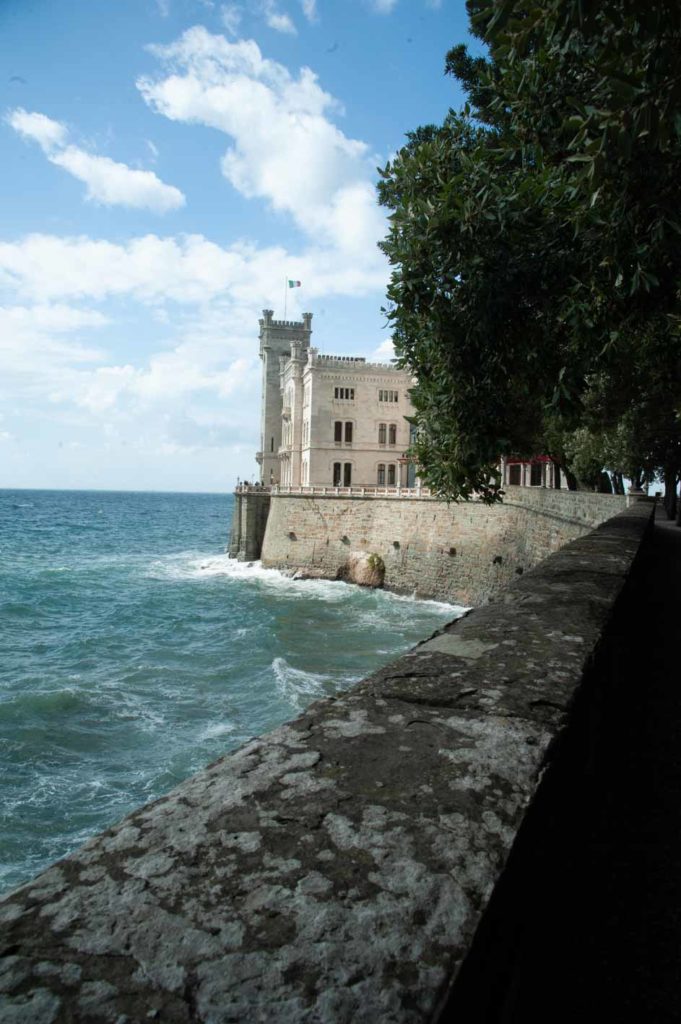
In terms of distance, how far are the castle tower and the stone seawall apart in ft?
51.8

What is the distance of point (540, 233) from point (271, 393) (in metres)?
51.4

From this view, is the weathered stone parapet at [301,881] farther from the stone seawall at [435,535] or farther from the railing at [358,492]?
the railing at [358,492]

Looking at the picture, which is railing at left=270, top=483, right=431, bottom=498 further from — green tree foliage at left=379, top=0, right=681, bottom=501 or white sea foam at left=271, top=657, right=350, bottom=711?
green tree foliage at left=379, top=0, right=681, bottom=501

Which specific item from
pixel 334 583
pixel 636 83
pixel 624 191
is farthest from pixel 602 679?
pixel 334 583

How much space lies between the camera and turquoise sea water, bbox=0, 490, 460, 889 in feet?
39.3

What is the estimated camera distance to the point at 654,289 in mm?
8094

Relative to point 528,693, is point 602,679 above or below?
below

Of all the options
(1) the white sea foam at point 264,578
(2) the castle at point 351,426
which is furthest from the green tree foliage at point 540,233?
(2) the castle at point 351,426

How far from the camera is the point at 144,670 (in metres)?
20.3

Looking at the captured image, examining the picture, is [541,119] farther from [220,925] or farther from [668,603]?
[220,925]

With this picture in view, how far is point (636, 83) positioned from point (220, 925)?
5.97 meters

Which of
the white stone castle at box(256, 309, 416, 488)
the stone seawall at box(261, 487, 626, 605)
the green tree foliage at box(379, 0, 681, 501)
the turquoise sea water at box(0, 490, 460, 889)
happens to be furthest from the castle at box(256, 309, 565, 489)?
the green tree foliage at box(379, 0, 681, 501)

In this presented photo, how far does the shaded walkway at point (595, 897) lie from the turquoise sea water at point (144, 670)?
28.4 ft

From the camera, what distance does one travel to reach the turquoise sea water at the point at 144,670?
39.3 ft
